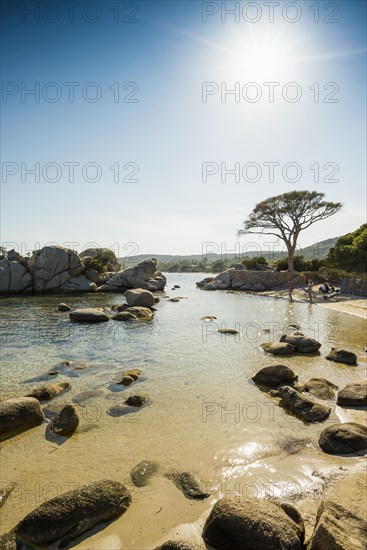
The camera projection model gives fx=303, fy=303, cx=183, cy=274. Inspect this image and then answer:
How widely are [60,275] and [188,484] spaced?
42799 millimetres

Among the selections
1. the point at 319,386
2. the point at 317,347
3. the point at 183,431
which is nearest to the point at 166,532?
the point at 183,431

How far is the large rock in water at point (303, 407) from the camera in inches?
311

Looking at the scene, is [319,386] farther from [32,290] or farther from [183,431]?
[32,290]

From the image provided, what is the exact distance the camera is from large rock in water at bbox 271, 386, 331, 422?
789 centimetres

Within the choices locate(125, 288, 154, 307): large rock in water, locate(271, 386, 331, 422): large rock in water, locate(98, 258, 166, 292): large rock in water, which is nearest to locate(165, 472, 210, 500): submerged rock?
locate(271, 386, 331, 422): large rock in water

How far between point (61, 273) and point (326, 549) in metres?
45.4

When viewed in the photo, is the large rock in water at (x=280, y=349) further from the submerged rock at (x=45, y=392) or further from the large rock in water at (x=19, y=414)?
the large rock in water at (x=19, y=414)

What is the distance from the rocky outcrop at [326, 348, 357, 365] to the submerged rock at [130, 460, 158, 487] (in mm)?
9824

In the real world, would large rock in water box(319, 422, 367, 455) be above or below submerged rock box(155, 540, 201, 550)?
below

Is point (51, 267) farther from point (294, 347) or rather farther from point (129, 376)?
point (294, 347)

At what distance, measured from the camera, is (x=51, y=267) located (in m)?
43.2

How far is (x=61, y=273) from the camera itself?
4434 cm

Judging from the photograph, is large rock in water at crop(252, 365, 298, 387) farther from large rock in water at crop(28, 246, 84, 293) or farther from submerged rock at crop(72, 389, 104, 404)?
large rock in water at crop(28, 246, 84, 293)

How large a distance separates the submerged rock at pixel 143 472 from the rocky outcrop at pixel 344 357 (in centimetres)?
982
